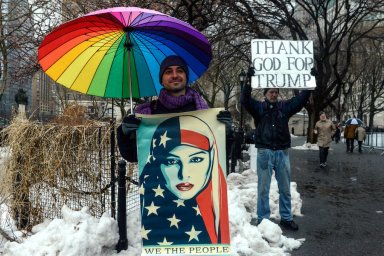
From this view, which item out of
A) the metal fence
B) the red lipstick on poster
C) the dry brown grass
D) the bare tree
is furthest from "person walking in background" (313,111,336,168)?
the red lipstick on poster

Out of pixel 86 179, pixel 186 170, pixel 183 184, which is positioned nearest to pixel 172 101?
pixel 186 170

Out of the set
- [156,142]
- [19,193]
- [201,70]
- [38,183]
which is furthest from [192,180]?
[19,193]

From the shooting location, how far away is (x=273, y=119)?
5.88 m

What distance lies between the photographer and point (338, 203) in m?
8.24

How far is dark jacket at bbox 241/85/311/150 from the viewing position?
19.3 feet

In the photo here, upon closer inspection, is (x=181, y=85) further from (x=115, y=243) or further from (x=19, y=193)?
(x=19, y=193)

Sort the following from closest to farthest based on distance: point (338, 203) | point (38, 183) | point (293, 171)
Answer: point (38, 183) → point (338, 203) → point (293, 171)

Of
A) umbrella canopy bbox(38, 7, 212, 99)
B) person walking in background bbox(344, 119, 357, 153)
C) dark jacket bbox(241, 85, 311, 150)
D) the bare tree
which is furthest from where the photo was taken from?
person walking in background bbox(344, 119, 357, 153)

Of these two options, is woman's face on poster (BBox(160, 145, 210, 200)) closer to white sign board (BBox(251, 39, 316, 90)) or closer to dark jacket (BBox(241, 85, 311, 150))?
dark jacket (BBox(241, 85, 311, 150))

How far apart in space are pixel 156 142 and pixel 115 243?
1.86 meters

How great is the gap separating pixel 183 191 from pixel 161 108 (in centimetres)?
68

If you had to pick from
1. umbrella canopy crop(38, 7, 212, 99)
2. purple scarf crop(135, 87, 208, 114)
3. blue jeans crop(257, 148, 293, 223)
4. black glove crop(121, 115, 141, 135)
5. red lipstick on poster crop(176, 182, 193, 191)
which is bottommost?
blue jeans crop(257, 148, 293, 223)

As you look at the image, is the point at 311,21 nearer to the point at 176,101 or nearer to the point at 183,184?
the point at 176,101

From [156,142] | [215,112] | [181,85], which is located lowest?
[156,142]
